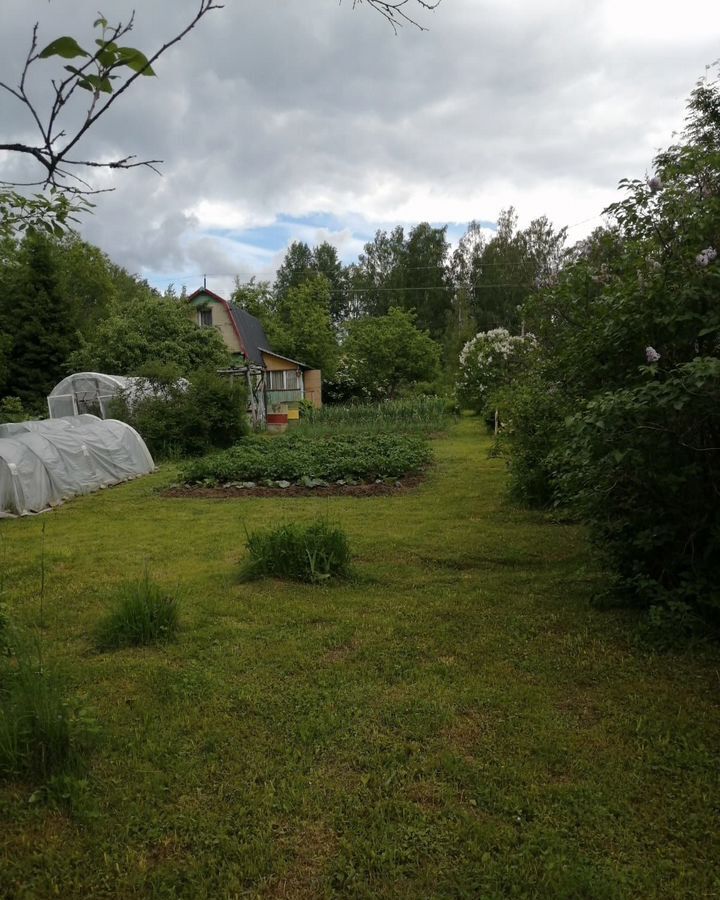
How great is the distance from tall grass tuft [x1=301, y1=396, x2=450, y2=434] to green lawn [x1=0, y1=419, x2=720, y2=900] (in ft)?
46.4

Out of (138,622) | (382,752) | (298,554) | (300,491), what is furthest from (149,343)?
(382,752)

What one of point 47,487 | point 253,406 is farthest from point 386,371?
point 47,487

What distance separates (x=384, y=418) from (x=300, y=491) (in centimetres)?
1142

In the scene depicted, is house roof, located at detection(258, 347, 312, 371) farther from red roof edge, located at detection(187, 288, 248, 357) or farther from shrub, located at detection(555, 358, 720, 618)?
shrub, located at detection(555, 358, 720, 618)

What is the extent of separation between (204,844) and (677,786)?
1.88 metres

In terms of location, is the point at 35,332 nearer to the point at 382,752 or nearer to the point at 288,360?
the point at 288,360

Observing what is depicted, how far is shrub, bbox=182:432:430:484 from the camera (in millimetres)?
10406

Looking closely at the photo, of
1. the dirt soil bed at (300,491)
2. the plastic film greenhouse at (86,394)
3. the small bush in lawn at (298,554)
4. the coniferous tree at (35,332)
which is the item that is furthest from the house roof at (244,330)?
the small bush in lawn at (298,554)

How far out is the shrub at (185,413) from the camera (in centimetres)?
1488

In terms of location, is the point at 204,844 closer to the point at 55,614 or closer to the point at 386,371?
the point at 55,614

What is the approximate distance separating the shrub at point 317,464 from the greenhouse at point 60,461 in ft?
5.64

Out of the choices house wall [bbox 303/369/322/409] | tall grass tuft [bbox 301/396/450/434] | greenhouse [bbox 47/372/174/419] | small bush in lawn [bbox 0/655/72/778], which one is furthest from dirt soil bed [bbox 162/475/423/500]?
house wall [bbox 303/369/322/409]

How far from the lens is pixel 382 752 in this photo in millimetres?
2688

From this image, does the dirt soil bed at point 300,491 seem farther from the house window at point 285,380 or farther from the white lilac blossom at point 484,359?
the house window at point 285,380
